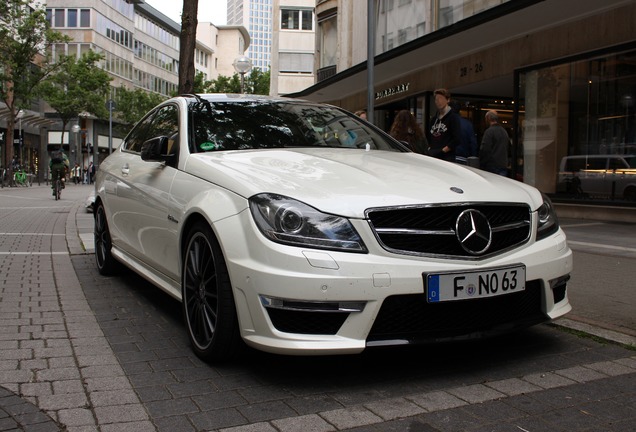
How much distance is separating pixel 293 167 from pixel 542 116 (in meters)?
12.1

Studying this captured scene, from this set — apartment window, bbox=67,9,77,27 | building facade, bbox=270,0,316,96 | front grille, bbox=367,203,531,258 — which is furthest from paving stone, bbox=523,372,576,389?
apartment window, bbox=67,9,77,27

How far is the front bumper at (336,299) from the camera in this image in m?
3.00

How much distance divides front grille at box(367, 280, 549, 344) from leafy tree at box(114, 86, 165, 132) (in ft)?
191

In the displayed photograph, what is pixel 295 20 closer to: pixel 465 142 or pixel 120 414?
pixel 465 142

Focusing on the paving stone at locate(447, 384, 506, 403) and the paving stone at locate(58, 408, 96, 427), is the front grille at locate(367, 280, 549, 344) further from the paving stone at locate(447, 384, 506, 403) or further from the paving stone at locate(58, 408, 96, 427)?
the paving stone at locate(58, 408, 96, 427)

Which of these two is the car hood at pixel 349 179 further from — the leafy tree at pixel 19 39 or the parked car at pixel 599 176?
the leafy tree at pixel 19 39

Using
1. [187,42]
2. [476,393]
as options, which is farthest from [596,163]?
[476,393]

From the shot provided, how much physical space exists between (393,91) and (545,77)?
724 centimetres

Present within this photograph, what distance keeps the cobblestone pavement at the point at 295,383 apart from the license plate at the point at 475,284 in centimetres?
45

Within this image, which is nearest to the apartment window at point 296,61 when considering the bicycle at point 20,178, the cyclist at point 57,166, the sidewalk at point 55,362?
the bicycle at point 20,178

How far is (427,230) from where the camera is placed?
3207 millimetres

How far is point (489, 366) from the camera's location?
352 cm

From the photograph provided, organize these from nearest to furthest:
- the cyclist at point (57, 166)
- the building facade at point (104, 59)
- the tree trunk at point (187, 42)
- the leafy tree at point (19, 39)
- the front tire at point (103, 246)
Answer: the front tire at point (103, 246), the tree trunk at point (187, 42), the cyclist at point (57, 166), the leafy tree at point (19, 39), the building facade at point (104, 59)

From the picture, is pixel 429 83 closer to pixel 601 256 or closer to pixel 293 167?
pixel 601 256
